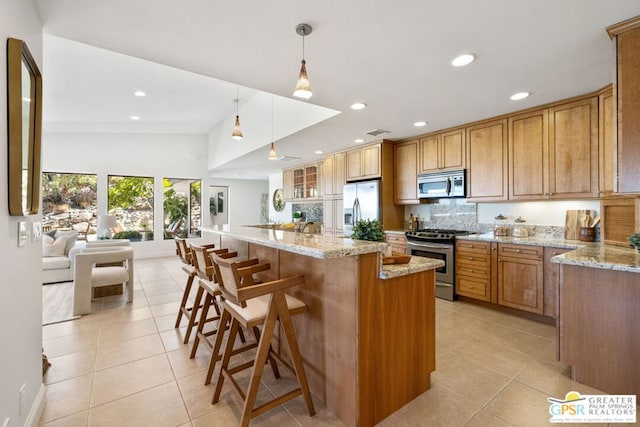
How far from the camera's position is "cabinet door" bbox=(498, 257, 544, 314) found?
3.11m

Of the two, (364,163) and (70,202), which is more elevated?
(364,163)

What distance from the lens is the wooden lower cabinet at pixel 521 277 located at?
3.10m

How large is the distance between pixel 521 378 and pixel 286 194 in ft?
20.4

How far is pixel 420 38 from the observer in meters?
1.97

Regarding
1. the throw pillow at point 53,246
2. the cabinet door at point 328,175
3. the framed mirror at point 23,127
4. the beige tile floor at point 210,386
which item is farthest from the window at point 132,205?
the framed mirror at point 23,127

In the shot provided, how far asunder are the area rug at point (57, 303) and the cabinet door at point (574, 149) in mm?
5756

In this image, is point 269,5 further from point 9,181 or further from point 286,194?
point 286,194

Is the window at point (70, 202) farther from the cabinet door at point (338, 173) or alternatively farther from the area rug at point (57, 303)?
the cabinet door at point (338, 173)

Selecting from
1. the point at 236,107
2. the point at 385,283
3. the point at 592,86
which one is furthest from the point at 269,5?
the point at 236,107

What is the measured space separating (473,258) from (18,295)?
13.5 ft

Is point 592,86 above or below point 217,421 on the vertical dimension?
above

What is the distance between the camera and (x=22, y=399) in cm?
146

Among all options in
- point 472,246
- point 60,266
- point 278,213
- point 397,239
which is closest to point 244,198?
point 278,213

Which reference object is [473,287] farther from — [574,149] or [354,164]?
[354,164]
